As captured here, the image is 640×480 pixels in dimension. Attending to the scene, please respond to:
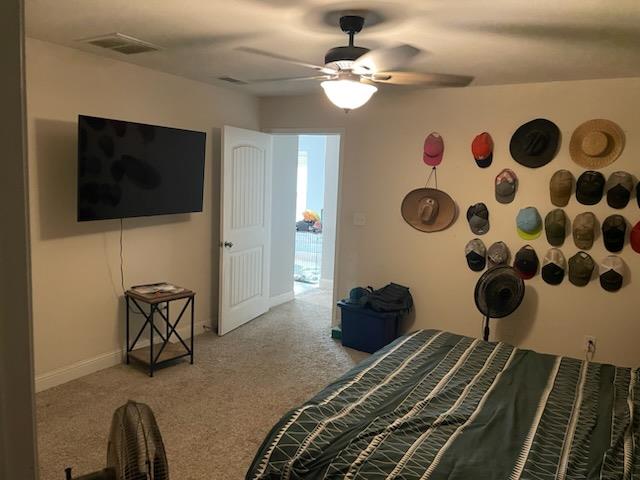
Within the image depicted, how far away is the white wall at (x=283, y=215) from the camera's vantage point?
5484mm

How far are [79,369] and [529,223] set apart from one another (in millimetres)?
3611

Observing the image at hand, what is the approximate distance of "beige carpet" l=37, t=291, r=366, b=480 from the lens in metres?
2.62

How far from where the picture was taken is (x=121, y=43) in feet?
10.0

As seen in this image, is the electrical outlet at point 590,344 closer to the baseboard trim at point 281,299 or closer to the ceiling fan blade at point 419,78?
the ceiling fan blade at point 419,78

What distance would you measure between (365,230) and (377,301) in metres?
0.75

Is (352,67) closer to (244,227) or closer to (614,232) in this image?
(614,232)

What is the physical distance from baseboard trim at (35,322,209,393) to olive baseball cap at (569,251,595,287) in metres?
3.50

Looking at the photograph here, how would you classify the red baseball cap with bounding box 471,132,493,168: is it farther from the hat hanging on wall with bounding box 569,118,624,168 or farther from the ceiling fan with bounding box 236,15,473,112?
the ceiling fan with bounding box 236,15,473,112

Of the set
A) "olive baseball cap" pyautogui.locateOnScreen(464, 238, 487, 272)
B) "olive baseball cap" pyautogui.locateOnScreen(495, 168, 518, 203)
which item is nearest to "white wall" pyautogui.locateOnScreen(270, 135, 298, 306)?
"olive baseball cap" pyautogui.locateOnScreen(464, 238, 487, 272)

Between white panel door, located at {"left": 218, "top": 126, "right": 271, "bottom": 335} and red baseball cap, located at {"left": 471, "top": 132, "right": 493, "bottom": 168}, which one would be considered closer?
red baseball cap, located at {"left": 471, "top": 132, "right": 493, "bottom": 168}

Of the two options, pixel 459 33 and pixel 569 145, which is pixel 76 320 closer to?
pixel 459 33

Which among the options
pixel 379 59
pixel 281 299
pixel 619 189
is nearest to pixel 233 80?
pixel 379 59

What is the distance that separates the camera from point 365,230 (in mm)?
4566

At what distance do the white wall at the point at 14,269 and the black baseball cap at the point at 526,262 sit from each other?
3.78 m
